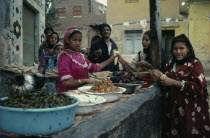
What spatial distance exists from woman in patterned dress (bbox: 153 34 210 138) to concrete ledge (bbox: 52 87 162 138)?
0.25 metres

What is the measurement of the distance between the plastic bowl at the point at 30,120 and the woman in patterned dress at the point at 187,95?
176 cm

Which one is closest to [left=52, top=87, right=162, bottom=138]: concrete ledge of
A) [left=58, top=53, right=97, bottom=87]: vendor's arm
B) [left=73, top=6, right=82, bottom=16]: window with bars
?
[left=58, top=53, right=97, bottom=87]: vendor's arm

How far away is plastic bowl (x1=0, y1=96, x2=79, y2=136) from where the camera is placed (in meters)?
1.08

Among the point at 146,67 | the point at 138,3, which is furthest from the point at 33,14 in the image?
the point at 138,3

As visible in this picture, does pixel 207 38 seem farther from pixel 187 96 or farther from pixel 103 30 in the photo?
pixel 187 96

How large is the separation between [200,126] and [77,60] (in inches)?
64.1

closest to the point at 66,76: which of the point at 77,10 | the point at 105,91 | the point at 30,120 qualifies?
the point at 105,91

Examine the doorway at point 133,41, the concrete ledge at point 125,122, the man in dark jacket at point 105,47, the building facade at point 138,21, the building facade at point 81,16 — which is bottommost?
the concrete ledge at point 125,122

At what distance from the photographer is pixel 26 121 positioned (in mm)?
1084

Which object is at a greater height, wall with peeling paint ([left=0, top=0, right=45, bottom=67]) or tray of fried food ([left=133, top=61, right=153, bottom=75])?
wall with peeling paint ([left=0, top=0, right=45, bottom=67])

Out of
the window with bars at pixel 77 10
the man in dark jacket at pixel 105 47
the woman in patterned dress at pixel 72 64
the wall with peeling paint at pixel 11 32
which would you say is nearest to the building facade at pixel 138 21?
the window with bars at pixel 77 10

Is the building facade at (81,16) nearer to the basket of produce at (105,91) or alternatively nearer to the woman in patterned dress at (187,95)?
the woman in patterned dress at (187,95)

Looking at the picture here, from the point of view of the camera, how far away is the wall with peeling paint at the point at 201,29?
41.3 ft

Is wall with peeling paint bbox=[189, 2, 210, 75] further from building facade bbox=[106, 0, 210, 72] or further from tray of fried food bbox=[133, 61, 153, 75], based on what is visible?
tray of fried food bbox=[133, 61, 153, 75]
